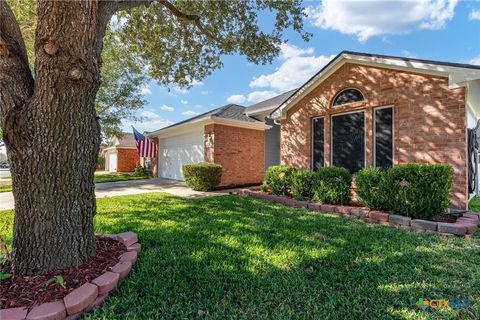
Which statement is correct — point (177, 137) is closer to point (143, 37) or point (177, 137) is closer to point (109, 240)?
point (143, 37)

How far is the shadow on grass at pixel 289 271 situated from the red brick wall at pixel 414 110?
103 inches

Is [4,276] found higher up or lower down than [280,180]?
lower down

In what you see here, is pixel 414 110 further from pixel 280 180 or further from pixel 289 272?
pixel 289 272

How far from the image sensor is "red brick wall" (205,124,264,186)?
11.7 meters

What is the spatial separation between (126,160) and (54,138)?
2469 cm

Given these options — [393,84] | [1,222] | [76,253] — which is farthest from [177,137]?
[76,253]

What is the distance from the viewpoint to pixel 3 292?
2.20 m

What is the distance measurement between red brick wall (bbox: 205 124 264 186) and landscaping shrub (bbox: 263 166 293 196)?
374 cm

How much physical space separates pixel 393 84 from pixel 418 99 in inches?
31.8

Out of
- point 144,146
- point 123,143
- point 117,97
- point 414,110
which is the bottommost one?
point 144,146

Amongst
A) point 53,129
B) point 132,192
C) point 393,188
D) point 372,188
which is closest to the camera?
point 53,129

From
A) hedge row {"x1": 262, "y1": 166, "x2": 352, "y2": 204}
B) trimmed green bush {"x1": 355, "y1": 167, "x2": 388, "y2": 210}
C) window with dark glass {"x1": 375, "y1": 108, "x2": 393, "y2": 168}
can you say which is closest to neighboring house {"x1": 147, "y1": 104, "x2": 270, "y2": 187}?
hedge row {"x1": 262, "y1": 166, "x2": 352, "y2": 204}

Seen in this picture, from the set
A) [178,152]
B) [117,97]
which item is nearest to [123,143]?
[117,97]

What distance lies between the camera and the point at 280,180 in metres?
8.26
